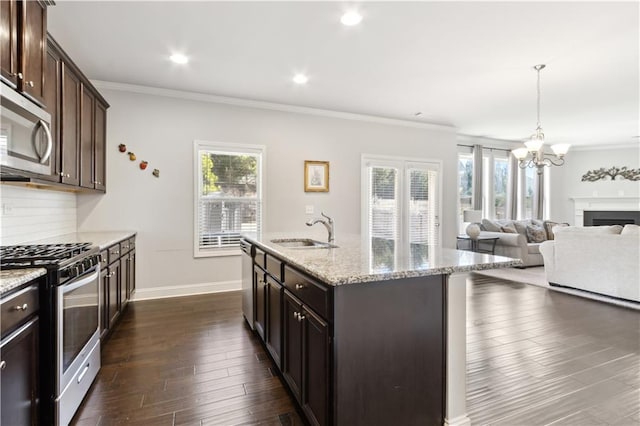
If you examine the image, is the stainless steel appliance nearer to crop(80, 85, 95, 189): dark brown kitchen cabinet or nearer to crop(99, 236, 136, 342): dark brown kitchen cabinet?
crop(99, 236, 136, 342): dark brown kitchen cabinet

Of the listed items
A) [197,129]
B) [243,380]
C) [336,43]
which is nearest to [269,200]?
[197,129]

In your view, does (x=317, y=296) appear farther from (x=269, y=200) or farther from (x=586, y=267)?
(x=586, y=267)

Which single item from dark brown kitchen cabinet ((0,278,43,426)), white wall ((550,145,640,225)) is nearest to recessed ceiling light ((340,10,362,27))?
dark brown kitchen cabinet ((0,278,43,426))

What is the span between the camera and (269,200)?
495 centimetres

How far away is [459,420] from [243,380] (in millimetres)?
1373

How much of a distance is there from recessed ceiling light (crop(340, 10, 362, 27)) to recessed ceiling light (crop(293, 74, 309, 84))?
1.19 metres

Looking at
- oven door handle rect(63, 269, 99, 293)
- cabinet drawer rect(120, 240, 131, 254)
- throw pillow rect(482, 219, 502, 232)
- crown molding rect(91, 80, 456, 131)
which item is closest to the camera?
oven door handle rect(63, 269, 99, 293)

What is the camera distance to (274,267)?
2275 millimetres

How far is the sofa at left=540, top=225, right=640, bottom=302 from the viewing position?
3953 millimetres

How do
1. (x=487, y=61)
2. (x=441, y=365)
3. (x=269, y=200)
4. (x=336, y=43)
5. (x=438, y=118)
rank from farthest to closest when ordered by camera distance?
1. (x=438, y=118)
2. (x=269, y=200)
3. (x=487, y=61)
4. (x=336, y=43)
5. (x=441, y=365)

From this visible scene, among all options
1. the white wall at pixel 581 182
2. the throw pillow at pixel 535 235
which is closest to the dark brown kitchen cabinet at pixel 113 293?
the throw pillow at pixel 535 235

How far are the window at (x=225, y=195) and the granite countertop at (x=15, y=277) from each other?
2960 mm

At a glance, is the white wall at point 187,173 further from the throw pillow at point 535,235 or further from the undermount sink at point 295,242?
the throw pillow at point 535,235

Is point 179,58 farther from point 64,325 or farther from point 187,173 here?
point 64,325
